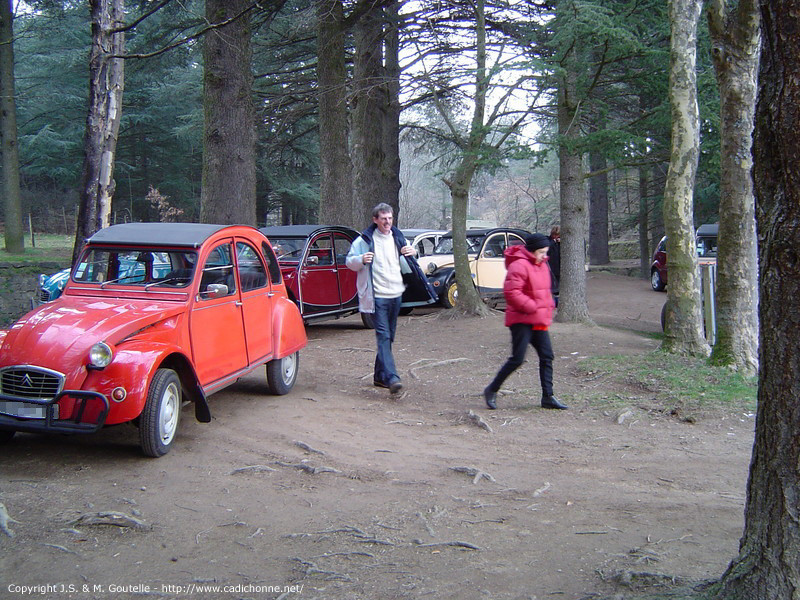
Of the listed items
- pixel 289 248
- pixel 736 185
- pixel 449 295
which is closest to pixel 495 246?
pixel 449 295

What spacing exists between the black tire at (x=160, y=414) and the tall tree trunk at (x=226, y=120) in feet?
24.7

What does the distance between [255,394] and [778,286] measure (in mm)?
6693

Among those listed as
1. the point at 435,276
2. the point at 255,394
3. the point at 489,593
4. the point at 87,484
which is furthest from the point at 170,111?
the point at 489,593

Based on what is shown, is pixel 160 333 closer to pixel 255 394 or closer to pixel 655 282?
A: pixel 255 394

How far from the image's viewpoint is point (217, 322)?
275 inches

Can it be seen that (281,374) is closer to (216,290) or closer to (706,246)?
(216,290)

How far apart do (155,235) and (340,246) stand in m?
7.32

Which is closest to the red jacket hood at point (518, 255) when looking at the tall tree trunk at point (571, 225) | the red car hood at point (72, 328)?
the red car hood at point (72, 328)

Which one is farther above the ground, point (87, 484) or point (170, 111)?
point (170, 111)

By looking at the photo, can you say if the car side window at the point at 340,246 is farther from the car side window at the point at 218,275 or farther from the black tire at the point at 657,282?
the black tire at the point at 657,282

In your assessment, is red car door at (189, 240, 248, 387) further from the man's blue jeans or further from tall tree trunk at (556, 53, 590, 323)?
tall tree trunk at (556, 53, 590, 323)

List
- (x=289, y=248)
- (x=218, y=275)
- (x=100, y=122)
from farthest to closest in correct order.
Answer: (x=289, y=248) < (x=100, y=122) < (x=218, y=275)

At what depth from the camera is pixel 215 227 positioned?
7.50m

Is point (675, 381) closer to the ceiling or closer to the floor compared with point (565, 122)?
closer to the floor
